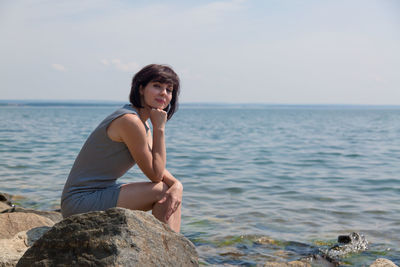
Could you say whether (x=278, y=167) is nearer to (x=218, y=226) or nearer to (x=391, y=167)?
(x=391, y=167)

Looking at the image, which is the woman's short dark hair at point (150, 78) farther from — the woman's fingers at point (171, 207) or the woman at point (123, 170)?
the woman's fingers at point (171, 207)

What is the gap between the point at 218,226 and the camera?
6.62 m

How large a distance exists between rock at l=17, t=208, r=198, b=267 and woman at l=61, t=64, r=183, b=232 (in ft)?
2.52

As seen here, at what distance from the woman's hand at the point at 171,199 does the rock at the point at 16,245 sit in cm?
121

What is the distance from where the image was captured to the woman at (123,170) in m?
3.76

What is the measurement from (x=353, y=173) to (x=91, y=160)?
31.3 feet

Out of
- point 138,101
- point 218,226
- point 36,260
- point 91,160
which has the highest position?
point 138,101

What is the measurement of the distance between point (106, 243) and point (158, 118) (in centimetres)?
150

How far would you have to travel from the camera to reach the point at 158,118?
3994 millimetres

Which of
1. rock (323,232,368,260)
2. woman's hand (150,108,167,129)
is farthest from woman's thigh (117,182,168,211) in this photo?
rock (323,232,368,260)

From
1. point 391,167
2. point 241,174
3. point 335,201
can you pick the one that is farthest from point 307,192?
point 391,167

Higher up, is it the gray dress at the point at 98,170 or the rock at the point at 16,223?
the gray dress at the point at 98,170

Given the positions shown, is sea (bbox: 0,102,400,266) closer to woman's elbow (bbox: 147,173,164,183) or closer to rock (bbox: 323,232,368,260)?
rock (bbox: 323,232,368,260)

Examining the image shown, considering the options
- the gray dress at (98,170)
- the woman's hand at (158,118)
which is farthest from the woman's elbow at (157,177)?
the woman's hand at (158,118)
